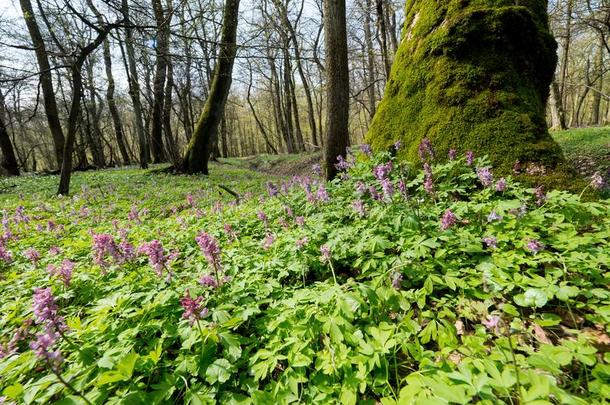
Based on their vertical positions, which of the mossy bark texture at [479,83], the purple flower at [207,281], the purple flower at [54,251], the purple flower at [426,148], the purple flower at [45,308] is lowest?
the purple flower at [54,251]

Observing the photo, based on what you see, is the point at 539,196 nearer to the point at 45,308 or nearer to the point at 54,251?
the point at 45,308

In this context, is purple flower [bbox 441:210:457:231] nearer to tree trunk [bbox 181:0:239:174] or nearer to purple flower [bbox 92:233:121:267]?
purple flower [bbox 92:233:121:267]

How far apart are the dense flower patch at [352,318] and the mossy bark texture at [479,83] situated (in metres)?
0.68

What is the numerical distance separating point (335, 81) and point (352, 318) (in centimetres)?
581

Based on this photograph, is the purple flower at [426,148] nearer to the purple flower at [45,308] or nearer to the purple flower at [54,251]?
the purple flower at [45,308]

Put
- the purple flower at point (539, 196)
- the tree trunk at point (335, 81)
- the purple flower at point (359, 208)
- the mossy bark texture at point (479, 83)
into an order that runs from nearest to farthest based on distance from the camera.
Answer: the purple flower at point (539, 196) → the purple flower at point (359, 208) → the mossy bark texture at point (479, 83) → the tree trunk at point (335, 81)

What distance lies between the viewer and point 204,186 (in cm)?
1014

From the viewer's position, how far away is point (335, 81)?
6508 millimetres

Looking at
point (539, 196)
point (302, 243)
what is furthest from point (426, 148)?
point (302, 243)

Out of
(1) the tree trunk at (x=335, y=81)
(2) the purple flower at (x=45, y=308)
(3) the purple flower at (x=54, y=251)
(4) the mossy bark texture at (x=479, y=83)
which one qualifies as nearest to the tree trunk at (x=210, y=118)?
(1) the tree trunk at (x=335, y=81)

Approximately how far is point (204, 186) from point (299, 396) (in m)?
9.24

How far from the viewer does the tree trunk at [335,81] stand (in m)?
6.27

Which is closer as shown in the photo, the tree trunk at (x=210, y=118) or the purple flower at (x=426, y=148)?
the purple flower at (x=426, y=148)

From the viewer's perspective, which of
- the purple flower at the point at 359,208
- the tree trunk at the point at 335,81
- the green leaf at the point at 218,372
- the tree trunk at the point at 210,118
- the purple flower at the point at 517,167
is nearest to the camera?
the green leaf at the point at 218,372
